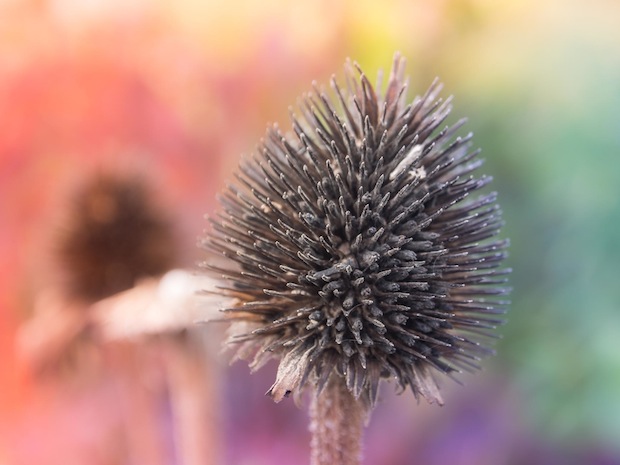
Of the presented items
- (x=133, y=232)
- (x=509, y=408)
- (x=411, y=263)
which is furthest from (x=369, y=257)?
(x=509, y=408)

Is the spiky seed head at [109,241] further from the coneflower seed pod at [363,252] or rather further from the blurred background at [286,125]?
the coneflower seed pod at [363,252]

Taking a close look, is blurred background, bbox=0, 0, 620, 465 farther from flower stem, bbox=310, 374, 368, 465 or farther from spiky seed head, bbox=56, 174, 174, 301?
flower stem, bbox=310, 374, 368, 465

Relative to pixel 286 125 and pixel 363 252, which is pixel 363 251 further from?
pixel 286 125

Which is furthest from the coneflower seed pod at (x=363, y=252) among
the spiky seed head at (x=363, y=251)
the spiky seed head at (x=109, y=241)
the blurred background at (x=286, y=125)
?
the blurred background at (x=286, y=125)

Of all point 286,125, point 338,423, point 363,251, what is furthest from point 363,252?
point 286,125

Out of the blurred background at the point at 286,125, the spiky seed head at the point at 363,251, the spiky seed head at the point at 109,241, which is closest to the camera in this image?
the spiky seed head at the point at 363,251

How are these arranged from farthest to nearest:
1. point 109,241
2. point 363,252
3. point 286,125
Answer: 1. point 286,125
2. point 109,241
3. point 363,252
